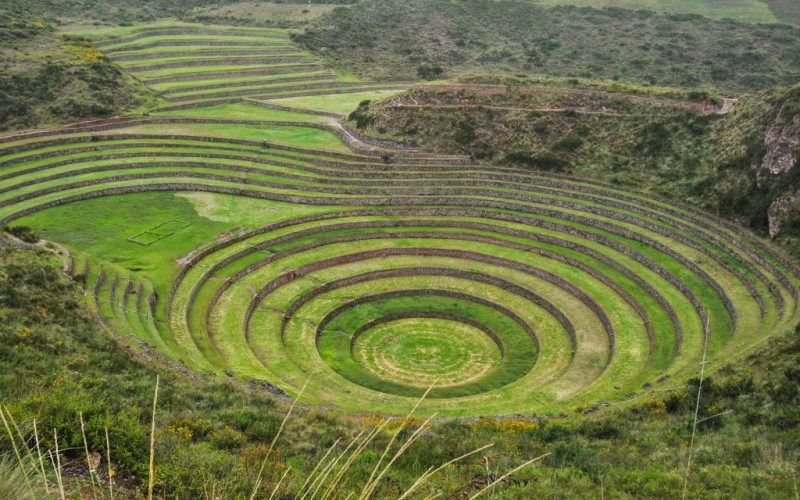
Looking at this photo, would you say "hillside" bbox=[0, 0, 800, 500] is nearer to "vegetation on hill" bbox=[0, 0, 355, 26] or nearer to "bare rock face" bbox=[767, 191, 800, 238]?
"bare rock face" bbox=[767, 191, 800, 238]

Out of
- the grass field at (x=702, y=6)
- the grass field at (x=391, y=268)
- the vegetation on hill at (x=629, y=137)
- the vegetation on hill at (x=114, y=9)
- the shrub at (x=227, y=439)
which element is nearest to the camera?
the shrub at (x=227, y=439)

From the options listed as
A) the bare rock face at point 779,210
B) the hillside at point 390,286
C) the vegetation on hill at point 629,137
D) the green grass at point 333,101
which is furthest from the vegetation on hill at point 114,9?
the bare rock face at point 779,210

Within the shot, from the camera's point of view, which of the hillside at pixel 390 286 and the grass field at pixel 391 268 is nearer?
the hillside at pixel 390 286

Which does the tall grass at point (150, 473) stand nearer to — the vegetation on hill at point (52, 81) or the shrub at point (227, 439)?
the shrub at point (227, 439)

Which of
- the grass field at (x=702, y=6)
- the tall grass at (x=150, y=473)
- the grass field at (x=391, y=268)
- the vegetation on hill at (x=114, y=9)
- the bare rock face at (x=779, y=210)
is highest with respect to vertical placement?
the grass field at (x=702, y=6)

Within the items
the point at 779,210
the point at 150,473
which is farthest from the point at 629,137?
the point at 150,473

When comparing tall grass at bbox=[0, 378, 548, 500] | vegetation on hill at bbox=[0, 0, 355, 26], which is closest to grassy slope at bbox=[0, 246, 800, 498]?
tall grass at bbox=[0, 378, 548, 500]
